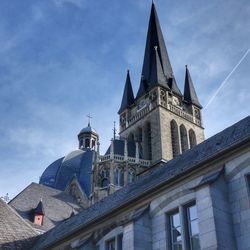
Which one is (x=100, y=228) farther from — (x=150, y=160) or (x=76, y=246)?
(x=150, y=160)

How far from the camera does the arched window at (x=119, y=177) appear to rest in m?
41.8

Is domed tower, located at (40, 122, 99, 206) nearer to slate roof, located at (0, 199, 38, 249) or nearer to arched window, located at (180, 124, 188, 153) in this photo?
arched window, located at (180, 124, 188, 153)

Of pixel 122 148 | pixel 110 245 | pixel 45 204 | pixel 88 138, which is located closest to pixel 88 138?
pixel 88 138

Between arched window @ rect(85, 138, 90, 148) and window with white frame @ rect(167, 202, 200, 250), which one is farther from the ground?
arched window @ rect(85, 138, 90, 148)

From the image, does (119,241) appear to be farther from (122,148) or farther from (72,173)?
Answer: (72,173)

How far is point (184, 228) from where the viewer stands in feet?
41.7

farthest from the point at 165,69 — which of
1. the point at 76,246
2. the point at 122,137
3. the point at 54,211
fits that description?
the point at 76,246

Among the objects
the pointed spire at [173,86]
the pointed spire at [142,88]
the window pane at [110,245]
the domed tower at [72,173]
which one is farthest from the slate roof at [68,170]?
the window pane at [110,245]

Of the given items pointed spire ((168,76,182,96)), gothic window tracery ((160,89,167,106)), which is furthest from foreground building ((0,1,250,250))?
pointed spire ((168,76,182,96))

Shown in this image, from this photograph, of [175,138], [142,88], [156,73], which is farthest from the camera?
[142,88]

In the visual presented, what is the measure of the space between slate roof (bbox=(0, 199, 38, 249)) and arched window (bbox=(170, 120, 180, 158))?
2598 centimetres

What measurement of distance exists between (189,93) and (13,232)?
1466 inches

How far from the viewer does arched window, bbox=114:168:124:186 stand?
4184cm

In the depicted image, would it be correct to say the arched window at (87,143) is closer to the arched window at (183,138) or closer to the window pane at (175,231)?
the arched window at (183,138)
